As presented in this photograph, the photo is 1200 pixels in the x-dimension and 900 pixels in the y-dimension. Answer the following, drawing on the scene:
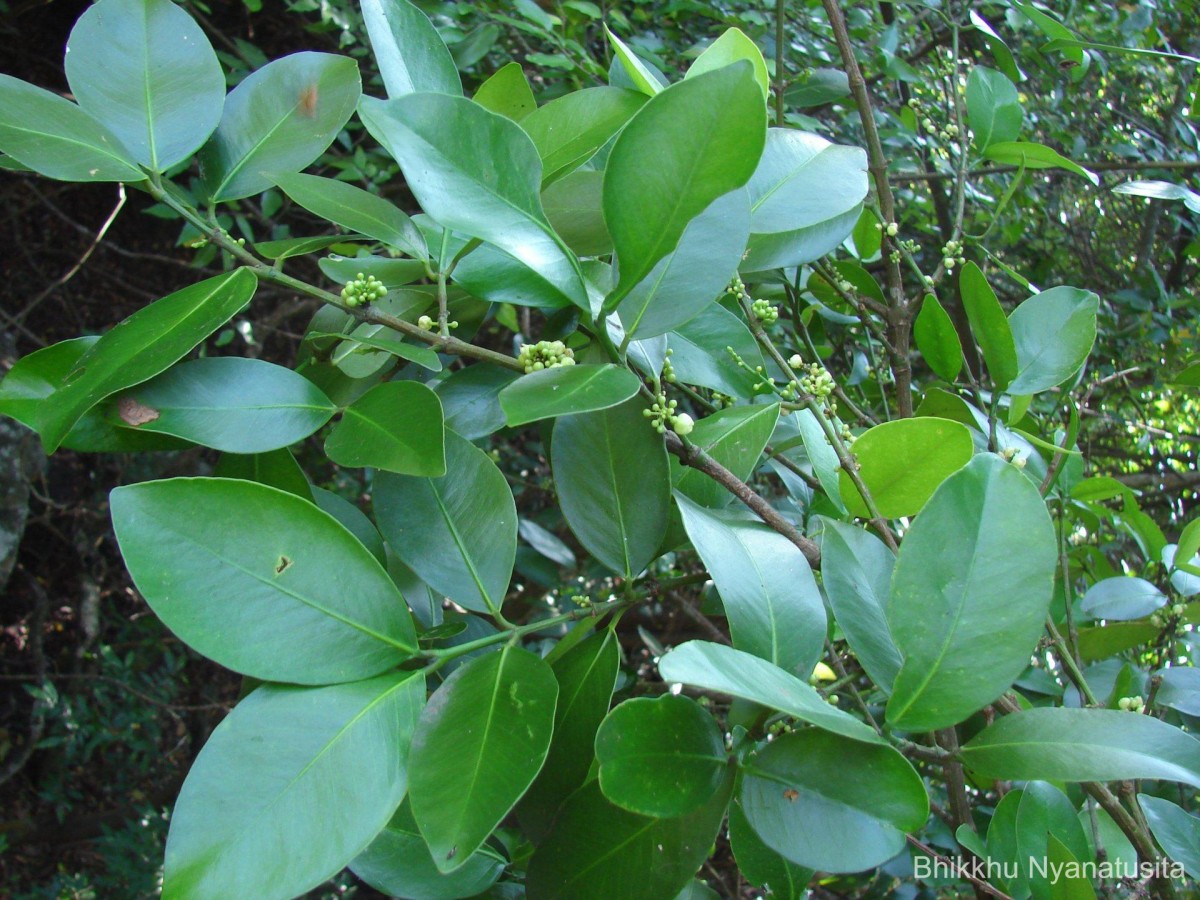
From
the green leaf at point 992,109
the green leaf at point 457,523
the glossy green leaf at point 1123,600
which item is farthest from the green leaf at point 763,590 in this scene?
the green leaf at point 992,109

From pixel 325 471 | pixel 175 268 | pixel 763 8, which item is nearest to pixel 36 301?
pixel 175 268

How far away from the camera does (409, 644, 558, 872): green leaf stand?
Answer: 37 centimetres

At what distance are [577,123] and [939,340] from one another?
1.30 ft

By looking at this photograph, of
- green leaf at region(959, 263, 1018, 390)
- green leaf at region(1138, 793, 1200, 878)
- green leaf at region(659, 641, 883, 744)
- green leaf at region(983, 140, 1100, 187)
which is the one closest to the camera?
green leaf at region(659, 641, 883, 744)

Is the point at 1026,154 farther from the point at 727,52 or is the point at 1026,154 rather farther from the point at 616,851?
the point at 616,851

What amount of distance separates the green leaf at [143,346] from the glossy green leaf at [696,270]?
0.22 metres

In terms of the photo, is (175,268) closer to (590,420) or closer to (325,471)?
(325,471)

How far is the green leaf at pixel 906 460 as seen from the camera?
1.69 ft

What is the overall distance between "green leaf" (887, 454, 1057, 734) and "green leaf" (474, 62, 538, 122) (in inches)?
15.6

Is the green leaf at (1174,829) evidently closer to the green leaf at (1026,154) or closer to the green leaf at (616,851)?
the green leaf at (616,851)

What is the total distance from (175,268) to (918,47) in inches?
81.4

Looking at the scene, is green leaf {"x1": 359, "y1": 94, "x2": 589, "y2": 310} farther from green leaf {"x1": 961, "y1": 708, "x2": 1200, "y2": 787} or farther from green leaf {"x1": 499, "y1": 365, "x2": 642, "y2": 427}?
green leaf {"x1": 961, "y1": 708, "x2": 1200, "y2": 787}

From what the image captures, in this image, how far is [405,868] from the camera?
0.51 metres

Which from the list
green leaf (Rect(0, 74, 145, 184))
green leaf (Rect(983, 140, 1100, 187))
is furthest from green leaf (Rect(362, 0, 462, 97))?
green leaf (Rect(983, 140, 1100, 187))
